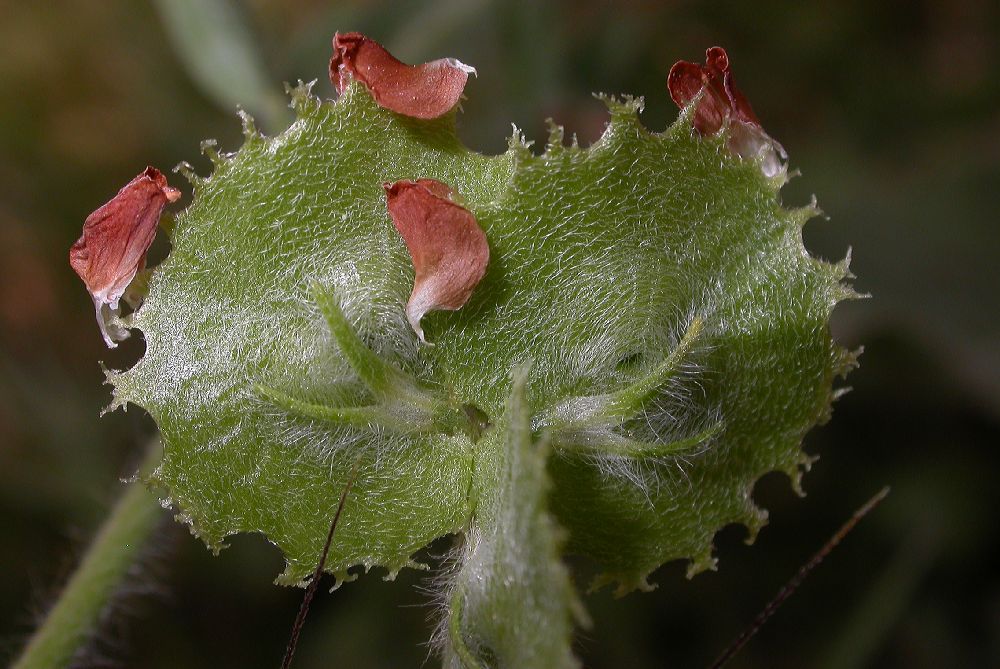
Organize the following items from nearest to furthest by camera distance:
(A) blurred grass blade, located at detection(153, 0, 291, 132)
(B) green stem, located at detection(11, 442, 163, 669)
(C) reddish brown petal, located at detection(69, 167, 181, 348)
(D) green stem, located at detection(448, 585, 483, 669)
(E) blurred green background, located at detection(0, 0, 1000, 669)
Result: (D) green stem, located at detection(448, 585, 483, 669) < (C) reddish brown petal, located at detection(69, 167, 181, 348) < (B) green stem, located at detection(11, 442, 163, 669) < (A) blurred grass blade, located at detection(153, 0, 291, 132) < (E) blurred green background, located at detection(0, 0, 1000, 669)

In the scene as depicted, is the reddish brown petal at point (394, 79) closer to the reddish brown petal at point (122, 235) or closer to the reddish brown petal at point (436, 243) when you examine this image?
the reddish brown petal at point (436, 243)

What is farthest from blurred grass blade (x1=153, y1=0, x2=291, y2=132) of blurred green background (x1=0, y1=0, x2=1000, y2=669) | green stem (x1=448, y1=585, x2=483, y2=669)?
green stem (x1=448, y1=585, x2=483, y2=669)

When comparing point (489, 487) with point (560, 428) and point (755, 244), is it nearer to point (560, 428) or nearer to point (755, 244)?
point (560, 428)

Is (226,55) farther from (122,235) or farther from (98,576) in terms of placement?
(122,235)

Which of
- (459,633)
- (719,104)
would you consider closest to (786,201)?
(719,104)

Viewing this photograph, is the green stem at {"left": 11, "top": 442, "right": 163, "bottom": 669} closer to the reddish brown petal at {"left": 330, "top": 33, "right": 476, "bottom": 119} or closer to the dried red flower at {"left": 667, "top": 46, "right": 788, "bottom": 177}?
the reddish brown petal at {"left": 330, "top": 33, "right": 476, "bottom": 119}

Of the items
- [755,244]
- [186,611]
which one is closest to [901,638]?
[186,611]
